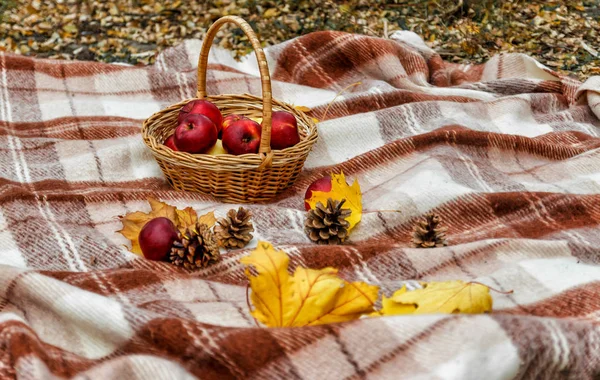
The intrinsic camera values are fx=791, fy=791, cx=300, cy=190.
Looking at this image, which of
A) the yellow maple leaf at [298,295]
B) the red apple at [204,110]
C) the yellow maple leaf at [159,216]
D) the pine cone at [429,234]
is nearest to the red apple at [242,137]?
the red apple at [204,110]

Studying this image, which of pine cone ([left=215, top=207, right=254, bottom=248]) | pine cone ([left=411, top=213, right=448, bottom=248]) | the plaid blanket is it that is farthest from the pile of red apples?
pine cone ([left=411, top=213, right=448, bottom=248])

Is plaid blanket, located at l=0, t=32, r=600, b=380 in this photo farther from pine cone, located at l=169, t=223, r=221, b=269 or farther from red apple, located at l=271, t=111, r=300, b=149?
red apple, located at l=271, t=111, r=300, b=149

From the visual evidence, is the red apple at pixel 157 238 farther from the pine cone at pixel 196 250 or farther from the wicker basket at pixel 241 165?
the wicker basket at pixel 241 165

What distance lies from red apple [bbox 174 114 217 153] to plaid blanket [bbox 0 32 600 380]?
0.12 metres

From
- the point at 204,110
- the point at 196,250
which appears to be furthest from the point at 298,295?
the point at 204,110

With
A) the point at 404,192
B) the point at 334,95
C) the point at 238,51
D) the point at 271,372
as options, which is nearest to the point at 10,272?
the point at 271,372

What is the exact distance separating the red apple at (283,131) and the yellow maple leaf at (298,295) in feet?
2.37

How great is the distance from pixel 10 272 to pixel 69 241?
0.27 m

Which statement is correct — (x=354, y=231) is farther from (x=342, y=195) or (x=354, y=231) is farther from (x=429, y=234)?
(x=429, y=234)

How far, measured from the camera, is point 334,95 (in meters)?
2.59

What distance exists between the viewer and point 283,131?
1.92 metres

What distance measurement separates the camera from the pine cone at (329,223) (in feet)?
5.52

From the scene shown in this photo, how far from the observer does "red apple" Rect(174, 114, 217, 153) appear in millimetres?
1871

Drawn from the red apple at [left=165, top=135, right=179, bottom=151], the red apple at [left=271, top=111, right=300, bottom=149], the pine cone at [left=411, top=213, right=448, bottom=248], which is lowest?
the pine cone at [left=411, top=213, right=448, bottom=248]
